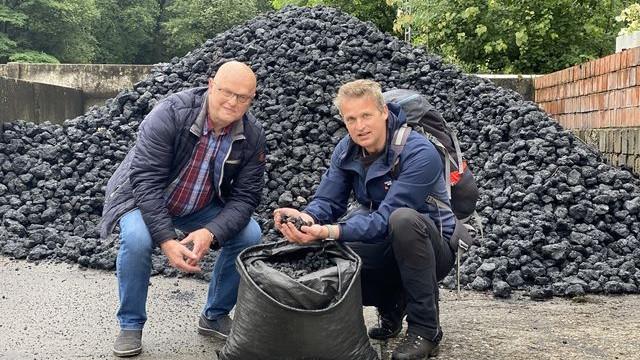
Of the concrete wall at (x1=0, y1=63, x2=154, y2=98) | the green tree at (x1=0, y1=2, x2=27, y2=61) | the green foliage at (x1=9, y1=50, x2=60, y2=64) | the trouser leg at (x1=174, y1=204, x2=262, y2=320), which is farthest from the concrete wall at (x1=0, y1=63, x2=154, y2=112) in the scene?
the green tree at (x1=0, y1=2, x2=27, y2=61)

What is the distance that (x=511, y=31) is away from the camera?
1052cm

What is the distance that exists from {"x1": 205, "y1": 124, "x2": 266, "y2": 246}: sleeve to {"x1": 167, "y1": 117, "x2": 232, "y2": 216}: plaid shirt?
4.9 inches

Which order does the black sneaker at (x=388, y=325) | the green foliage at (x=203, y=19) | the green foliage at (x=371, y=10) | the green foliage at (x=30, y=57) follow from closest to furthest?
the black sneaker at (x=388, y=325), the green foliage at (x=371, y=10), the green foliage at (x=30, y=57), the green foliage at (x=203, y=19)

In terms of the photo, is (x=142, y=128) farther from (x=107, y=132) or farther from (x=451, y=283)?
(x=107, y=132)

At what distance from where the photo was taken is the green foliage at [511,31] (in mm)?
10453


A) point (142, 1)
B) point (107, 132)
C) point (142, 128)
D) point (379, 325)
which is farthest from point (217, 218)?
point (142, 1)

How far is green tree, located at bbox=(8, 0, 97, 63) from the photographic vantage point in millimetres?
37594

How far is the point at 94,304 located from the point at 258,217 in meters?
1.84

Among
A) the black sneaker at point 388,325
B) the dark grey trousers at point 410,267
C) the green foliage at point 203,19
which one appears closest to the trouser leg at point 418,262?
the dark grey trousers at point 410,267

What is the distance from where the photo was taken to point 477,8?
1041 cm

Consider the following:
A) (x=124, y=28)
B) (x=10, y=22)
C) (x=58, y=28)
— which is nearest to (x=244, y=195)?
(x=10, y=22)

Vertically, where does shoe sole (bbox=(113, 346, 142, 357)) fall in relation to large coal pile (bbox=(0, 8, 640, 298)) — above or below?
below

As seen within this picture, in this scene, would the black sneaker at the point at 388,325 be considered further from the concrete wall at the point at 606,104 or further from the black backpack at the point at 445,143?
the concrete wall at the point at 606,104

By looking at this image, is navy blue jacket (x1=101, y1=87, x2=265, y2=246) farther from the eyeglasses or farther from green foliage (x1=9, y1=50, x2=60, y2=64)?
green foliage (x1=9, y1=50, x2=60, y2=64)
